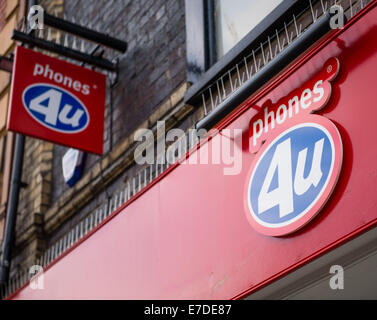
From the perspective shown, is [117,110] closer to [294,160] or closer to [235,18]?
[235,18]

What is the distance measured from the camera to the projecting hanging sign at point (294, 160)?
11.8ft

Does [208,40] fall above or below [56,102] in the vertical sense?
above

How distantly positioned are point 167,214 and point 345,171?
151 cm

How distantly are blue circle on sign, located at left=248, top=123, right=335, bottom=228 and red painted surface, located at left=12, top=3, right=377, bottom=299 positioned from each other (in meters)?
0.09

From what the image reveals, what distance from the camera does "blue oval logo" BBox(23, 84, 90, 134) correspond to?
6.46 metres

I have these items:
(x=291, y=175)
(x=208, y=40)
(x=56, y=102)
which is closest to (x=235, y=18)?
(x=208, y=40)

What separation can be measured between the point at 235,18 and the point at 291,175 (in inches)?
91.9

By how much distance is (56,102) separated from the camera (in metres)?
6.64

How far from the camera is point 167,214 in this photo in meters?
4.67

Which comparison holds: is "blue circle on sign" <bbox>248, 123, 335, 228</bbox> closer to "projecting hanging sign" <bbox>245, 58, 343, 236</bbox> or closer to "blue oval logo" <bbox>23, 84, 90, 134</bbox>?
"projecting hanging sign" <bbox>245, 58, 343, 236</bbox>

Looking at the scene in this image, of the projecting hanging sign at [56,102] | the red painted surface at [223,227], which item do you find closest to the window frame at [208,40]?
the red painted surface at [223,227]

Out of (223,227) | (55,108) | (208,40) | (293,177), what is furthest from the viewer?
(55,108)

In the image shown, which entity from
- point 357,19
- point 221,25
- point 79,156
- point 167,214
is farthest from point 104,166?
point 357,19

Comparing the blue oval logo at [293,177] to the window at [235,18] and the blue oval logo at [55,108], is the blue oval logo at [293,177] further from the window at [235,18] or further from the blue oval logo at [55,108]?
the blue oval logo at [55,108]
